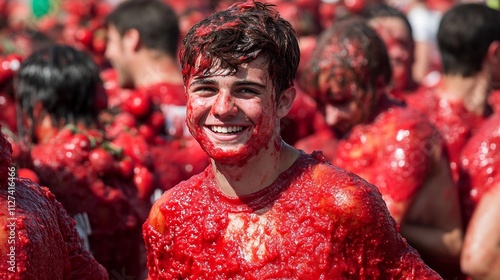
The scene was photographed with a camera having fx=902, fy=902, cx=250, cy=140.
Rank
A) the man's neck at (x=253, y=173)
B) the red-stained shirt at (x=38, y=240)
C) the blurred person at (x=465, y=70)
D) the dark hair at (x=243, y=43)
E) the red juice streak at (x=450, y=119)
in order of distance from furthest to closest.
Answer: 1. the blurred person at (x=465, y=70)
2. the red juice streak at (x=450, y=119)
3. the man's neck at (x=253, y=173)
4. the dark hair at (x=243, y=43)
5. the red-stained shirt at (x=38, y=240)

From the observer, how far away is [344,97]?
513cm

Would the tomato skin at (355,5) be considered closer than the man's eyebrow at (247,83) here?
No

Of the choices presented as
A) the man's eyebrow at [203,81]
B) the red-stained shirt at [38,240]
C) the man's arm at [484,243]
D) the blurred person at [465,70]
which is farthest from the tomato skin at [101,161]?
the blurred person at [465,70]

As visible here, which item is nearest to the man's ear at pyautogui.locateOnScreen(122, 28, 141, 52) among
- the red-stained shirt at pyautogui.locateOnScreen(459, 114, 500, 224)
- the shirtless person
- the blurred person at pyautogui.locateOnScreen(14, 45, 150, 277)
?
the blurred person at pyautogui.locateOnScreen(14, 45, 150, 277)

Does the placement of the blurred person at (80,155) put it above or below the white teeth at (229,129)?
below

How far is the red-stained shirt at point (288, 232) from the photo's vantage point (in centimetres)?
334

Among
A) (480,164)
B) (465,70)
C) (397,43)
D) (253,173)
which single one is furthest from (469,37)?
(253,173)

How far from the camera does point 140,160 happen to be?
5.21 m

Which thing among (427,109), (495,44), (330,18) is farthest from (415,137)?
(330,18)

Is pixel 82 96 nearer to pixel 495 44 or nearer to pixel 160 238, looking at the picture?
pixel 160 238

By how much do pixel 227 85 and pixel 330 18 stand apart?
6.98m

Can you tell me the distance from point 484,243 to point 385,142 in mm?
777

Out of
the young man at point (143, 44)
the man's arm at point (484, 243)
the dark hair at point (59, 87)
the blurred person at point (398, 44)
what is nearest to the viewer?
the man's arm at point (484, 243)

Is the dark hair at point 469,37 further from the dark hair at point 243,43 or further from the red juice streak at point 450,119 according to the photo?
the dark hair at point 243,43
